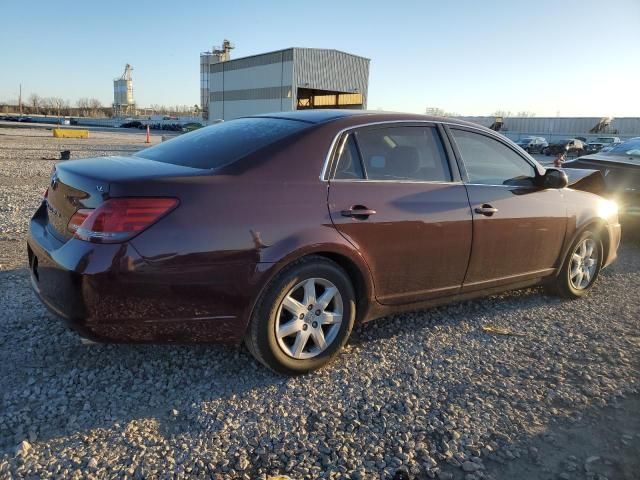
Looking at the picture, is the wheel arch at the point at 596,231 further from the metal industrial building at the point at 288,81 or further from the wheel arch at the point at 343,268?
the metal industrial building at the point at 288,81

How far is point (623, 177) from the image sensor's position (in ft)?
24.2

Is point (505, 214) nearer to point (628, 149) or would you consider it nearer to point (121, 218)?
point (121, 218)

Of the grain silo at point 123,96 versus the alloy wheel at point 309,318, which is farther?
the grain silo at point 123,96

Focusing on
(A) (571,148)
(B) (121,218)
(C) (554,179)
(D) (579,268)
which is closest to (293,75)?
(A) (571,148)

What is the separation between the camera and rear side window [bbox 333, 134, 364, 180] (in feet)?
10.8

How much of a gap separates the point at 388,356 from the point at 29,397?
219cm

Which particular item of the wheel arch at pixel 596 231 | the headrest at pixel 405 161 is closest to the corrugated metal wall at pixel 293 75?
the wheel arch at pixel 596 231

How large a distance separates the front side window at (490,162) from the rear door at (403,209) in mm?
222

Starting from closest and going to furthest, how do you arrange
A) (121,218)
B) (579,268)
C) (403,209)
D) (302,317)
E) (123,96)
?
(121,218), (302,317), (403,209), (579,268), (123,96)

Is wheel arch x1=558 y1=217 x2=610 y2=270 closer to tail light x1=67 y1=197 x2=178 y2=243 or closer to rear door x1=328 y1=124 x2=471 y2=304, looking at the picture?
rear door x1=328 y1=124 x2=471 y2=304

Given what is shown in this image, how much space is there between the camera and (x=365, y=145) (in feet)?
11.4

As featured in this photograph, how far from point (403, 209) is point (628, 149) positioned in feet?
21.4

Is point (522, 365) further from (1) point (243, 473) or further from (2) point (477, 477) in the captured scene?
(1) point (243, 473)

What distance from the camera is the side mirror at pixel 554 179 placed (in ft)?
14.4
